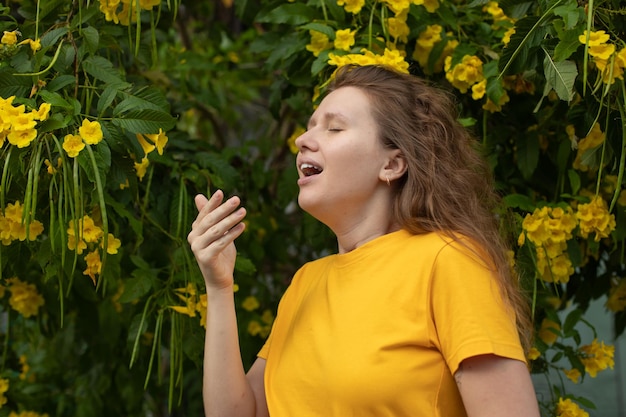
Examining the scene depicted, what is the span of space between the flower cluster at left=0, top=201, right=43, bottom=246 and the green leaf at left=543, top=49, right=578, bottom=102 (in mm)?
964

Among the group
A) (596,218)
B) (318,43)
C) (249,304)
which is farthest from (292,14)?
(249,304)

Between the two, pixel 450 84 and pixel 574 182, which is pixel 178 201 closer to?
pixel 450 84

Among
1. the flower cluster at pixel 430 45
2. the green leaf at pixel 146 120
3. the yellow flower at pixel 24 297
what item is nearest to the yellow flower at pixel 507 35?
the flower cluster at pixel 430 45

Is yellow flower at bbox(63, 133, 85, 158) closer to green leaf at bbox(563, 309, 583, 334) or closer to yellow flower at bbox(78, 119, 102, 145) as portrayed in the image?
yellow flower at bbox(78, 119, 102, 145)

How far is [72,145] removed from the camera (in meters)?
1.55

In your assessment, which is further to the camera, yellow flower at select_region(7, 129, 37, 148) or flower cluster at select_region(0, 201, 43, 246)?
flower cluster at select_region(0, 201, 43, 246)

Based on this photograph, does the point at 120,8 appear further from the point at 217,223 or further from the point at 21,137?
the point at 217,223

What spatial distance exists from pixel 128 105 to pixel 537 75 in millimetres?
808

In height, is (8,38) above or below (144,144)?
Result: above

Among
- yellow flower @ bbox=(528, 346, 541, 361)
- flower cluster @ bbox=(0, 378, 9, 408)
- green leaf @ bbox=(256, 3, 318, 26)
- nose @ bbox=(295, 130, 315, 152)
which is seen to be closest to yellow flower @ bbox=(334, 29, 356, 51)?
green leaf @ bbox=(256, 3, 318, 26)

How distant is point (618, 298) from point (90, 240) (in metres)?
1.23

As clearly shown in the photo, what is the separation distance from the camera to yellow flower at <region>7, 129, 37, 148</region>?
1.51 m

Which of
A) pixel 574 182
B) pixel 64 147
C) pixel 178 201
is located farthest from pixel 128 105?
pixel 574 182

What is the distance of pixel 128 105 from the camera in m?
1.66
